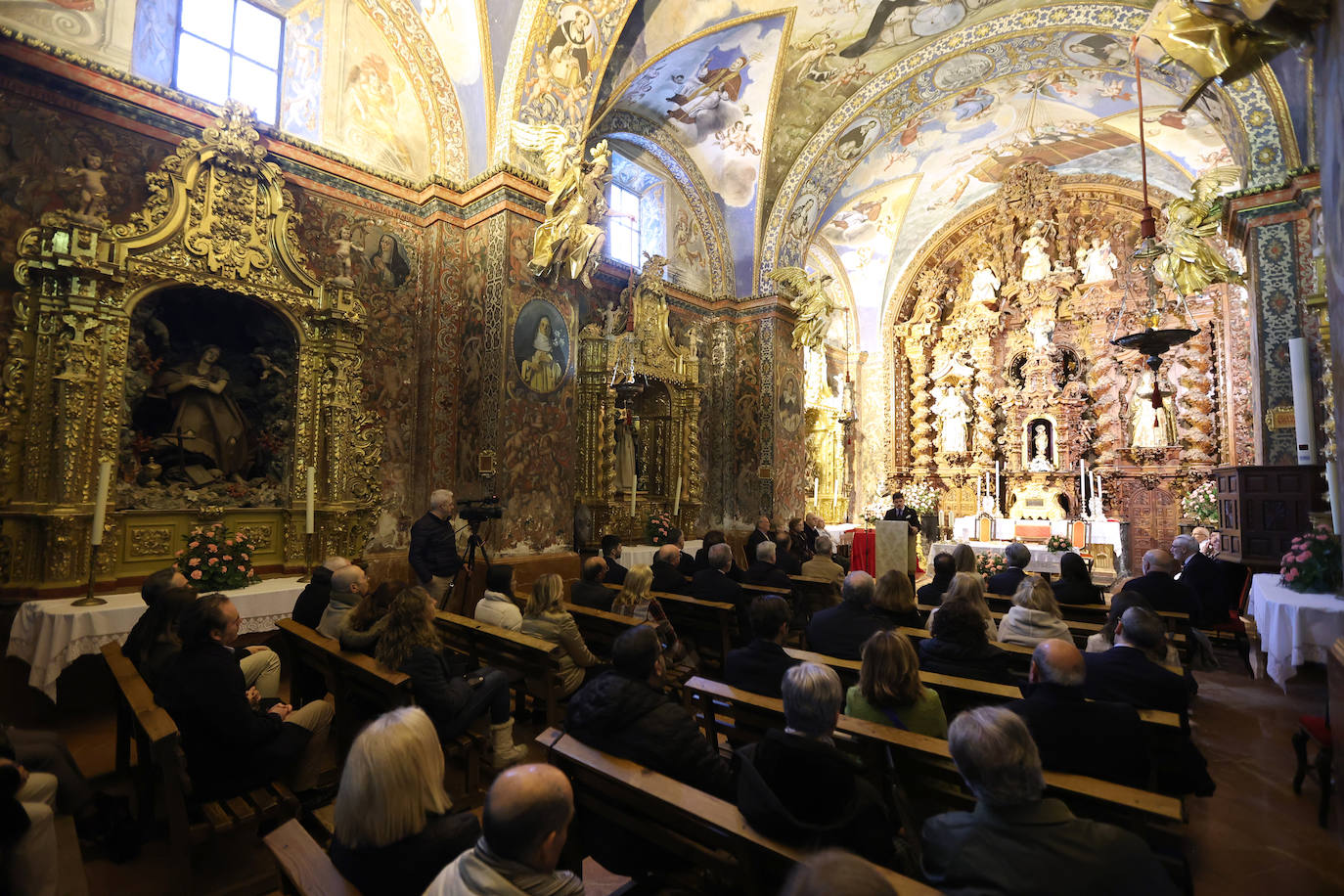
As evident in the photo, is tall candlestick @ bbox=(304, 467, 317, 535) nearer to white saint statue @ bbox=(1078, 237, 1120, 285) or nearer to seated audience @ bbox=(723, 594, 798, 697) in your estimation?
seated audience @ bbox=(723, 594, 798, 697)

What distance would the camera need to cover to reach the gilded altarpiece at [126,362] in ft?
19.2

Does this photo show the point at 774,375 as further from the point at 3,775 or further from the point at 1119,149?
the point at 3,775

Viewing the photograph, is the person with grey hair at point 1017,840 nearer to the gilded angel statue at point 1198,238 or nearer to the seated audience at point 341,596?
the seated audience at point 341,596

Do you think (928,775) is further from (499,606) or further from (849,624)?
(499,606)

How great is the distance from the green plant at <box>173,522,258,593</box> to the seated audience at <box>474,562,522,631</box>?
115 inches

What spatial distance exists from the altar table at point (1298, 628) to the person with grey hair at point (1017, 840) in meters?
5.02

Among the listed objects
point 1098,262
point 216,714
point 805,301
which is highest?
point 1098,262

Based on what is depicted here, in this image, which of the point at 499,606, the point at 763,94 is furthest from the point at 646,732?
the point at 763,94

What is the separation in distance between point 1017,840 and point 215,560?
688 centimetres

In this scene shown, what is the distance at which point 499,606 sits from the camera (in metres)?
5.00

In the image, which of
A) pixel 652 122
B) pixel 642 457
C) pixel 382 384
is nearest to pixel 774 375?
pixel 642 457

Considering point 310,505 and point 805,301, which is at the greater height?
point 805,301

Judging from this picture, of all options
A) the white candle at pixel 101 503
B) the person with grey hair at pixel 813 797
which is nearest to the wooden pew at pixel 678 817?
the person with grey hair at pixel 813 797

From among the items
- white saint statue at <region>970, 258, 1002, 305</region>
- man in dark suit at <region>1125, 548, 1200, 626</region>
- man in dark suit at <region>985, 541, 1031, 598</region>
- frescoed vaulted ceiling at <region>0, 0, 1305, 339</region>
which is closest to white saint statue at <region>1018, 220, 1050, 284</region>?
white saint statue at <region>970, 258, 1002, 305</region>
